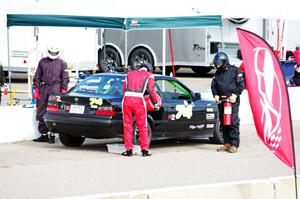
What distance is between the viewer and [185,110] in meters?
15.1

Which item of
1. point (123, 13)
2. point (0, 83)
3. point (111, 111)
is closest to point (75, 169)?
point (111, 111)

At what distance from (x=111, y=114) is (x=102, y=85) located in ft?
2.99

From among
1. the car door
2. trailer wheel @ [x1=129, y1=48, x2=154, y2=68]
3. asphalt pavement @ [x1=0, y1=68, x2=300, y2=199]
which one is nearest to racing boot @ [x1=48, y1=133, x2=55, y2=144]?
asphalt pavement @ [x1=0, y1=68, x2=300, y2=199]

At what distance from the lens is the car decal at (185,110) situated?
49.0ft

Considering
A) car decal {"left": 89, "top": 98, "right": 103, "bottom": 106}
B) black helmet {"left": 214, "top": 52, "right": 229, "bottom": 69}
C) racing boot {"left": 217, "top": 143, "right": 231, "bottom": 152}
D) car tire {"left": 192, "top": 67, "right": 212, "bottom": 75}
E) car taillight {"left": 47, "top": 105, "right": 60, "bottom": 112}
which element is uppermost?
black helmet {"left": 214, "top": 52, "right": 229, "bottom": 69}

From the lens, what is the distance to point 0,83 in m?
18.3

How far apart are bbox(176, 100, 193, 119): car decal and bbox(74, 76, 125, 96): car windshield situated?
1128 mm

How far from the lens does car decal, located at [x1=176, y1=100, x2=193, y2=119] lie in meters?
14.9

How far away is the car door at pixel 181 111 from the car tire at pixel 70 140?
1.70 meters

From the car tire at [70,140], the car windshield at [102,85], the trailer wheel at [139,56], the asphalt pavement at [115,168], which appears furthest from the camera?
the trailer wheel at [139,56]

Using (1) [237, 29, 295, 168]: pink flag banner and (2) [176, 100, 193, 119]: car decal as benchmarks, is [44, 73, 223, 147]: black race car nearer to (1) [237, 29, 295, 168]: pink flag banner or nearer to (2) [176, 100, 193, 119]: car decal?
(2) [176, 100, 193, 119]: car decal

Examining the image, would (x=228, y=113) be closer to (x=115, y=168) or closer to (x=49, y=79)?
(x=115, y=168)

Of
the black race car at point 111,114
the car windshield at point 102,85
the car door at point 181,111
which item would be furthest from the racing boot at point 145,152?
the car windshield at point 102,85

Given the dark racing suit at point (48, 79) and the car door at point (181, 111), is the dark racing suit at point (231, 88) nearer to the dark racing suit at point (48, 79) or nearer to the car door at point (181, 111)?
the car door at point (181, 111)
